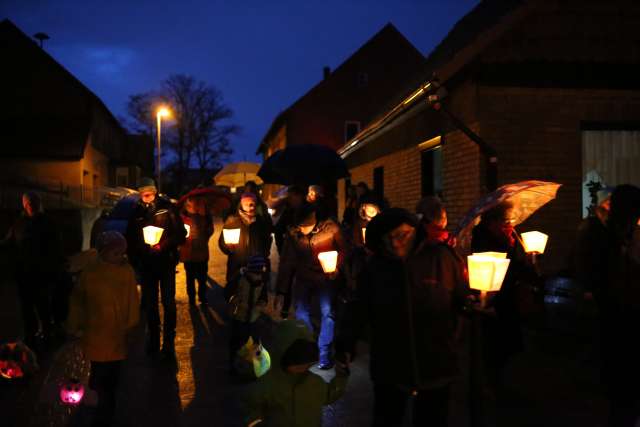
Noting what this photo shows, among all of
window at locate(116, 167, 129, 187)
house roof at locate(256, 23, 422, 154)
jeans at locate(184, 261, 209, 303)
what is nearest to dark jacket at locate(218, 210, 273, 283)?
jeans at locate(184, 261, 209, 303)

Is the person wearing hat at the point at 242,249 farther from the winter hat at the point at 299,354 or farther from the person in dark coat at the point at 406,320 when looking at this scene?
the person in dark coat at the point at 406,320

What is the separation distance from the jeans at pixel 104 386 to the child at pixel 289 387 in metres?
1.47

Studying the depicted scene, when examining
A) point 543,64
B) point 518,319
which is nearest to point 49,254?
point 518,319

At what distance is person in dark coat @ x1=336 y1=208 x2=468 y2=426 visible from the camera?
11.1 feet

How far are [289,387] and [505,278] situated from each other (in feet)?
8.22

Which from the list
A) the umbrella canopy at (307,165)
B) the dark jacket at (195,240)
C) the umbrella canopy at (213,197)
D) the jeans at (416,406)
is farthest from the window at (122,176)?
the jeans at (416,406)

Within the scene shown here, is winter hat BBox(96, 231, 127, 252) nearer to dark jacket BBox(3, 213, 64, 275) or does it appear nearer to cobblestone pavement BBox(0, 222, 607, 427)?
cobblestone pavement BBox(0, 222, 607, 427)

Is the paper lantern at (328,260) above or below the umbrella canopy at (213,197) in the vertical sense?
below

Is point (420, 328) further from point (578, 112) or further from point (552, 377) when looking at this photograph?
point (578, 112)

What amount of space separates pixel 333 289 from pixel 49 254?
3.31 meters

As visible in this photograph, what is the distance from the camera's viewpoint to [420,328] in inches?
133

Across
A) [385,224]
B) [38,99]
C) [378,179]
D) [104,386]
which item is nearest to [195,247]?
[104,386]

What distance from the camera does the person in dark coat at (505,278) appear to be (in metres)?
5.29

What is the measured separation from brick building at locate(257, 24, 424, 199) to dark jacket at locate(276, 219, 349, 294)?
35697mm
